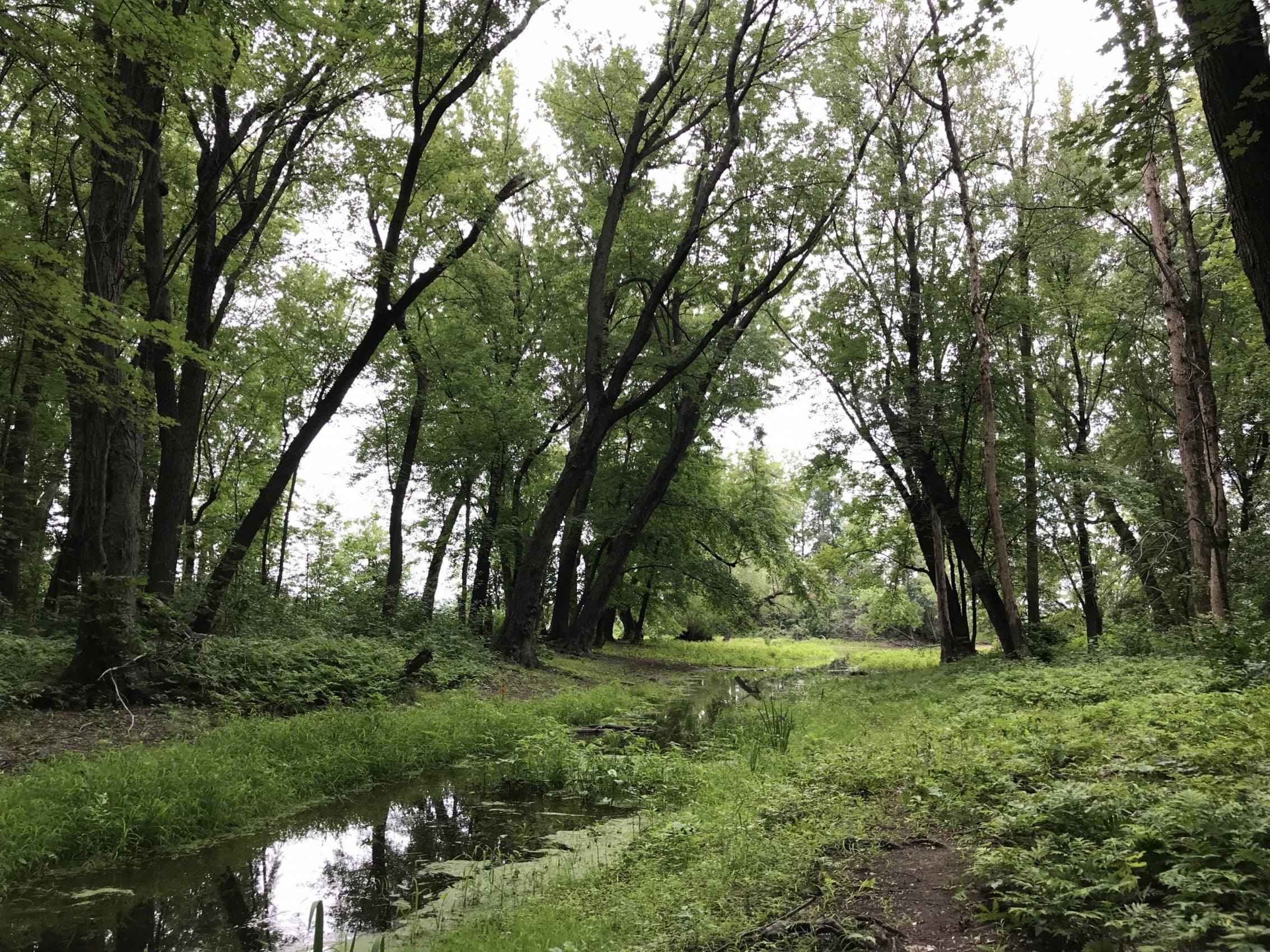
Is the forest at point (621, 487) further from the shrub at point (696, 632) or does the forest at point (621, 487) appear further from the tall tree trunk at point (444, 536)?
the shrub at point (696, 632)

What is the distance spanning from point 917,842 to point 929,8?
17486 mm

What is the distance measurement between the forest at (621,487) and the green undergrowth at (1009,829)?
34 mm

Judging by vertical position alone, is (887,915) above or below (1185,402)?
below

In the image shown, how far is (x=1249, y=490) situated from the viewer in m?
16.5

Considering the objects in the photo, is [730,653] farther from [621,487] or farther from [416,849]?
[416,849]

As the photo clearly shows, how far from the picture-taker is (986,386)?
14250mm

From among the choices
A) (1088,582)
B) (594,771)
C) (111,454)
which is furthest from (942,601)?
(111,454)

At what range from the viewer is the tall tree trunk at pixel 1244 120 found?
152 inches

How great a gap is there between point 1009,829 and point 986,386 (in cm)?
1260

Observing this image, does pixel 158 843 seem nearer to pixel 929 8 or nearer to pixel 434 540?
pixel 434 540

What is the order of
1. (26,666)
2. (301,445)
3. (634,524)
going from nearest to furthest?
(26,666), (301,445), (634,524)

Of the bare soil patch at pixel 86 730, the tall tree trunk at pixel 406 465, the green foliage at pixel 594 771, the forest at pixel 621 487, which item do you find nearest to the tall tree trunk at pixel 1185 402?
the forest at pixel 621 487

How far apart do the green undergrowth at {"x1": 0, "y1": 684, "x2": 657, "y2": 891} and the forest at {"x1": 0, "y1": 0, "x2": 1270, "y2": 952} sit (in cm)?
5

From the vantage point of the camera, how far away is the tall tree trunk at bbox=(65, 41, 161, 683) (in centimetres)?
733
